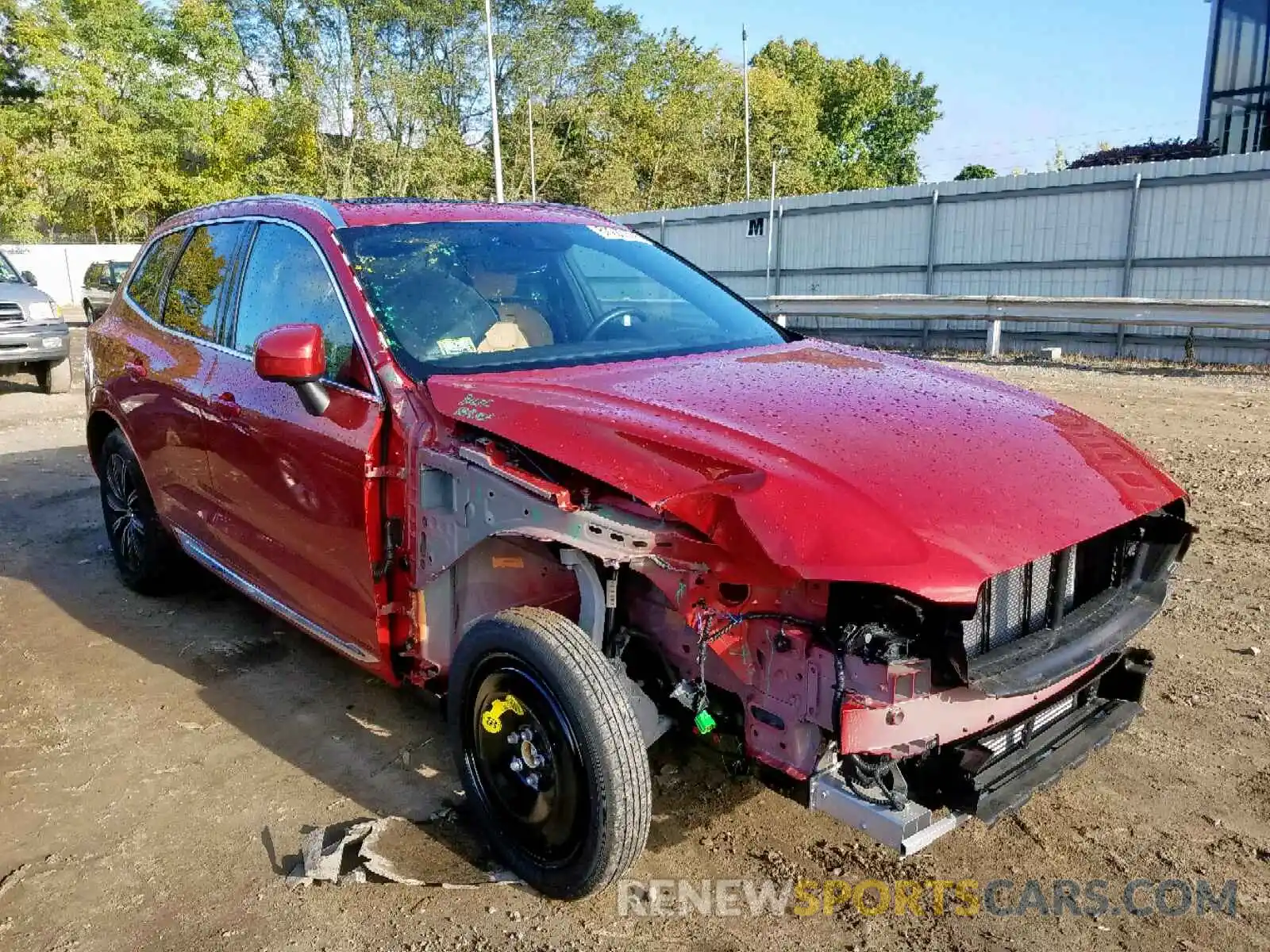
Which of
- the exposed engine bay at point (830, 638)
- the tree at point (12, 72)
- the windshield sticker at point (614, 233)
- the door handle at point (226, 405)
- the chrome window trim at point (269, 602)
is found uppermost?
the tree at point (12, 72)

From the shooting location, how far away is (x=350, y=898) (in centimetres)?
273

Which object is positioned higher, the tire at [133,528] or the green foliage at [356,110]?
the green foliage at [356,110]

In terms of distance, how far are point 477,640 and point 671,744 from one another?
97 cm

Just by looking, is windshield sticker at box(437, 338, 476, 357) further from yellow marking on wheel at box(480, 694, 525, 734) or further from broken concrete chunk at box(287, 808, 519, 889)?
broken concrete chunk at box(287, 808, 519, 889)

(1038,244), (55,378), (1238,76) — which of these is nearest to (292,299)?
(55,378)

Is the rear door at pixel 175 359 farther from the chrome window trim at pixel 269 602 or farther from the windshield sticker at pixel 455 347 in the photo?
the windshield sticker at pixel 455 347

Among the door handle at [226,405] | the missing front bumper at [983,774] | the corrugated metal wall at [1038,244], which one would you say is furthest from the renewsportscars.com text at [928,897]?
the corrugated metal wall at [1038,244]

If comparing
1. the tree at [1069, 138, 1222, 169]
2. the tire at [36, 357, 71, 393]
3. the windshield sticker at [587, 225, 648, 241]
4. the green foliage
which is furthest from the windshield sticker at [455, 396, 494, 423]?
the green foliage

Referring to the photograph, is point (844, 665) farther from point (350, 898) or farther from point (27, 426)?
point (27, 426)

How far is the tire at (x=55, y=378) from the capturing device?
1256cm

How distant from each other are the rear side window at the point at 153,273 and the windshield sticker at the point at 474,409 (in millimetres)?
2585

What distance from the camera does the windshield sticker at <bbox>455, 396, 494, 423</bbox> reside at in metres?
2.75

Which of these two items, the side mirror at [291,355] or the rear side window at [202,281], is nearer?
the side mirror at [291,355]

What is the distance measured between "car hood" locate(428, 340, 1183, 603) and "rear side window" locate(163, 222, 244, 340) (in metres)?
1.67
